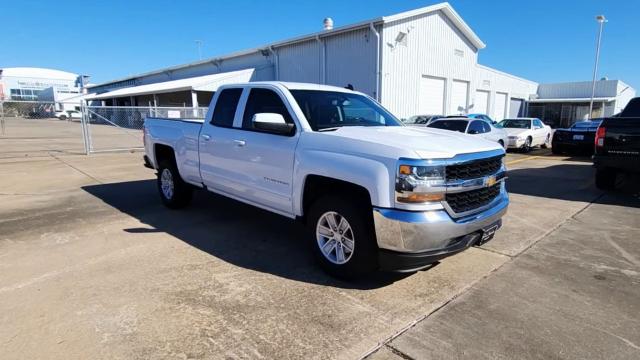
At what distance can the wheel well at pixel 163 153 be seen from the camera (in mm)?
6436

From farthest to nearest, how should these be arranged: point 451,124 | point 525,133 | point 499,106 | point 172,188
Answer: point 499,106, point 525,133, point 451,124, point 172,188

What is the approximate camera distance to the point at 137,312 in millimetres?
3287

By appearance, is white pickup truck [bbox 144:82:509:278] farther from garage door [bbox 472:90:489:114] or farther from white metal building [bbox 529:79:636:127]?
white metal building [bbox 529:79:636:127]

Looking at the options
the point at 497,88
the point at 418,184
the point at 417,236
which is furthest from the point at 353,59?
the point at 417,236

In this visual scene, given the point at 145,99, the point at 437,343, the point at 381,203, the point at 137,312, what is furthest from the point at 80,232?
the point at 145,99

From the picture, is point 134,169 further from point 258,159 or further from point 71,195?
point 258,159

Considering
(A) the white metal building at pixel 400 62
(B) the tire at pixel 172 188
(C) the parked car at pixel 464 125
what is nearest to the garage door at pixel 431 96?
(A) the white metal building at pixel 400 62

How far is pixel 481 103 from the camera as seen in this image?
30062 mm

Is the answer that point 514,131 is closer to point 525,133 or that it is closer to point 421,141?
point 525,133

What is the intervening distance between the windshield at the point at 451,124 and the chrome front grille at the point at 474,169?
10.1 metres

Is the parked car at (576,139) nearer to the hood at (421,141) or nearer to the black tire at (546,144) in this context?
the black tire at (546,144)

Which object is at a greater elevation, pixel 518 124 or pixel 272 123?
pixel 272 123

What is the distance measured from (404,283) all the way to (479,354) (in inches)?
46.9

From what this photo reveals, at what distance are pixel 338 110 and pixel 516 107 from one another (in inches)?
1506
